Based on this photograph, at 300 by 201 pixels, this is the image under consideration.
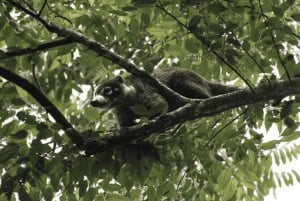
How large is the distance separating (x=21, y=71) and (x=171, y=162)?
1.72 meters

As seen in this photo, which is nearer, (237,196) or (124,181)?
(124,181)

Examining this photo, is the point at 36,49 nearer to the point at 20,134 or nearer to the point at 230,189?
the point at 20,134

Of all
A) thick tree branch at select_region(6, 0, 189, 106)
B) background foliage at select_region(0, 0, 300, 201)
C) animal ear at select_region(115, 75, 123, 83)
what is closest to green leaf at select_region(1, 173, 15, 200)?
background foliage at select_region(0, 0, 300, 201)

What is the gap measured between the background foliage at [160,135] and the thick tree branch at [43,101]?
0.08 meters

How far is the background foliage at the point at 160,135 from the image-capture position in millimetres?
3824

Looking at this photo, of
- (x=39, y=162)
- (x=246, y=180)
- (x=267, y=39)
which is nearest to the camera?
(x=39, y=162)

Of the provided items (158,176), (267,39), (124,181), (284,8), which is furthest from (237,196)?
(284,8)

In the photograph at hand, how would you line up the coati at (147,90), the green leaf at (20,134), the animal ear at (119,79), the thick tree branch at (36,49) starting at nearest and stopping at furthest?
the green leaf at (20,134) → the thick tree branch at (36,49) → the coati at (147,90) → the animal ear at (119,79)

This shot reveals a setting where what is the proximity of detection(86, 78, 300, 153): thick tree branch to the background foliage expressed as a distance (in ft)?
0.39

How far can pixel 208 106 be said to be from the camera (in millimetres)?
4246

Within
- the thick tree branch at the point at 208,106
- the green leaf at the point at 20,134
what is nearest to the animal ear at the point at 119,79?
the thick tree branch at the point at 208,106

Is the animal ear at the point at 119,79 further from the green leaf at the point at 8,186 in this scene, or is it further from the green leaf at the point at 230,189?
the green leaf at the point at 8,186

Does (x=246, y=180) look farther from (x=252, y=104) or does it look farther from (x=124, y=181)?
(x=124, y=181)

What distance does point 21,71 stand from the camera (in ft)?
14.9
